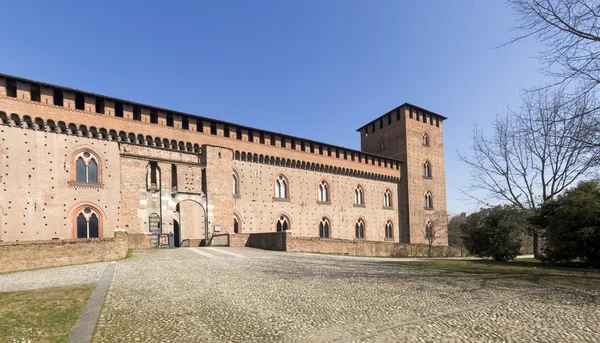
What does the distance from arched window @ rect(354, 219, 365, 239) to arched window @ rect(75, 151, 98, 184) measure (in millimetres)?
23854

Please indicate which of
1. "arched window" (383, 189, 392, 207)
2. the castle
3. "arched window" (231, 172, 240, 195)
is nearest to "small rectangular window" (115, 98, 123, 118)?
the castle

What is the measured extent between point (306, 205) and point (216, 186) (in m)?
9.64

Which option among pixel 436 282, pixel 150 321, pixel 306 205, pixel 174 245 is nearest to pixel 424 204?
pixel 306 205

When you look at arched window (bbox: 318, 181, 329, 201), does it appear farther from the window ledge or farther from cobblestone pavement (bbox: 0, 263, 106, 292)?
cobblestone pavement (bbox: 0, 263, 106, 292)

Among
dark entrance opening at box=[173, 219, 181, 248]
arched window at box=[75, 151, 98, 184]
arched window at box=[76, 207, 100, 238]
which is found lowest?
dark entrance opening at box=[173, 219, 181, 248]

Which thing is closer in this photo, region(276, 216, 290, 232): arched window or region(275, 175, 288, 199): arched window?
region(276, 216, 290, 232): arched window

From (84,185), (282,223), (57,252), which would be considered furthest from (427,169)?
(57,252)

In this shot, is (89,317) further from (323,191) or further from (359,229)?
(359,229)

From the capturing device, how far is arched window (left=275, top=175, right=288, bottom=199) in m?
29.8

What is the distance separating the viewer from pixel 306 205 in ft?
103

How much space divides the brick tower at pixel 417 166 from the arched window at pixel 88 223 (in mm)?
29824

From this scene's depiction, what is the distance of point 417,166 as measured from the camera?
3919cm

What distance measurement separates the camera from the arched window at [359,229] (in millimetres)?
34906

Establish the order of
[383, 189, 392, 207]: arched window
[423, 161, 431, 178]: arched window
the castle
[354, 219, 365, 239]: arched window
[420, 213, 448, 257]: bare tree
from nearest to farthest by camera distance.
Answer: the castle, [354, 219, 365, 239]: arched window, [383, 189, 392, 207]: arched window, [420, 213, 448, 257]: bare tree, [423, 161, 431, 178]: arched window
